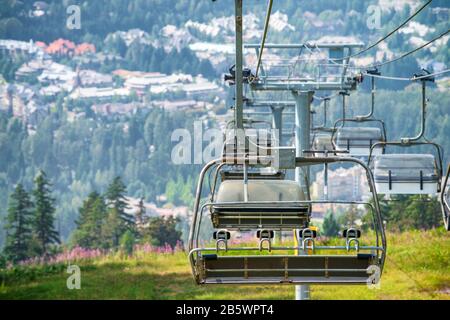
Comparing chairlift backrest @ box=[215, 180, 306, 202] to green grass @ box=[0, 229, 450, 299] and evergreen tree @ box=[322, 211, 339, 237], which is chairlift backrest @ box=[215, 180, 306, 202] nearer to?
green grass @ box=[0, 229, 450, 299]

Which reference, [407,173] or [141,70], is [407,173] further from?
[141,70]

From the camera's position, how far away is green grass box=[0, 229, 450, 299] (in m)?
36.8

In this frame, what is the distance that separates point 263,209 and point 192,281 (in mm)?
26993

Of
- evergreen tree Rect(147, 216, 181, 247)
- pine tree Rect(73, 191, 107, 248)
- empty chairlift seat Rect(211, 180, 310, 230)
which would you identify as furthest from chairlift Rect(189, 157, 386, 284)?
pine tree Rect(73, 191, 107, 248)

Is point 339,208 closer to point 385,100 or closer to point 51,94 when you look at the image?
point 385,100

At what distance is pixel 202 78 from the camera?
98562 millimetres

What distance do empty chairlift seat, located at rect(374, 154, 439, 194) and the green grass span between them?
708 inches

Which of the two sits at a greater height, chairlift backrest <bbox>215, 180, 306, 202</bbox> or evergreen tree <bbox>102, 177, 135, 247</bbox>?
chairlift backrest <bbox>215, 180, 306, 202</bbox>

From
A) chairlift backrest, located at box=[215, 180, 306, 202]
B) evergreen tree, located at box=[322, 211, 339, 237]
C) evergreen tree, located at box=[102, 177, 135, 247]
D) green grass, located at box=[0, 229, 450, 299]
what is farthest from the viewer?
evergreen tree, located at box=[102, 177, 135, 247]

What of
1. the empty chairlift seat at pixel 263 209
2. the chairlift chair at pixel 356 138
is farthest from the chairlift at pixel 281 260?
the chairlift chair at pixel 356 138

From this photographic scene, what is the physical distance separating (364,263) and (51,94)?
8835 cm

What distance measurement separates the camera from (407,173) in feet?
57.3

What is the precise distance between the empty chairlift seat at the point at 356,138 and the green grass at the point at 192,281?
13165 millimetres

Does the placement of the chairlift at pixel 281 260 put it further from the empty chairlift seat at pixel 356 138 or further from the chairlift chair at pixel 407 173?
the empty chairlift seat at pixel 356 138
